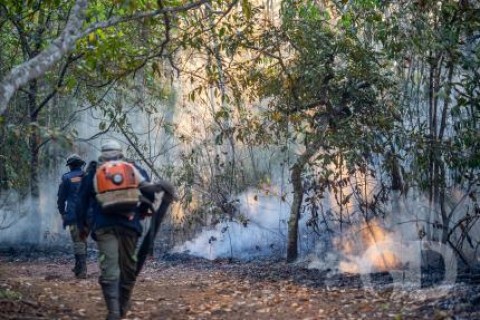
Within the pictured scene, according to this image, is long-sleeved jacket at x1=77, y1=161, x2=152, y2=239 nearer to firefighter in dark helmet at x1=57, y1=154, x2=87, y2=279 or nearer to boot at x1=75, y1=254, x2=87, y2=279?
firefighter in dark helmet at x1=57, y1=154, x2=87, y2=279

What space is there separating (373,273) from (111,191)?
5.96 metres

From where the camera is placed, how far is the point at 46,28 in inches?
617

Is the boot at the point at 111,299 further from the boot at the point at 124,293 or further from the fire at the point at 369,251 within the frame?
the fire at the point at 369,251

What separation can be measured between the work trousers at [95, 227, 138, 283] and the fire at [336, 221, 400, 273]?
5.65 metres

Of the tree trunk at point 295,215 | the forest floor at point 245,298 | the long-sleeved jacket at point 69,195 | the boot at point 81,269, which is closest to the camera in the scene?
→ the forest floor at point 245,298

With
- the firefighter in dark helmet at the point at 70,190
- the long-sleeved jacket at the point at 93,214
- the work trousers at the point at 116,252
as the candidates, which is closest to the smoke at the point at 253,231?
the firefighter in dark helmet at the point at 70,190

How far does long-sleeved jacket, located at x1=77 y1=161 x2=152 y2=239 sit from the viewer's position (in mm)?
7293

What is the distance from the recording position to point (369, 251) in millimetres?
12945

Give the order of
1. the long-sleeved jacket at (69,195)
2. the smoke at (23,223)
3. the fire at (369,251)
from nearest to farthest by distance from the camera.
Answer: the long-sleeved jacket at (69,195)
the fire at (369,251)
the smoke at (23,223)

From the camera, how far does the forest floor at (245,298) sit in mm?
8084

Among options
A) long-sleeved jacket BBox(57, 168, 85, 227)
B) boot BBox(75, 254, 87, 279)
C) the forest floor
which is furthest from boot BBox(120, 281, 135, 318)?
boot BBox(75, 254, 87, 279)

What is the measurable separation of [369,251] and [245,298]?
3814 millimetres

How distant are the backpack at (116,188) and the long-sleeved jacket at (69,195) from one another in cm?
390

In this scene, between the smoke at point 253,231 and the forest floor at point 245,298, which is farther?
the smoke at point 253,231
